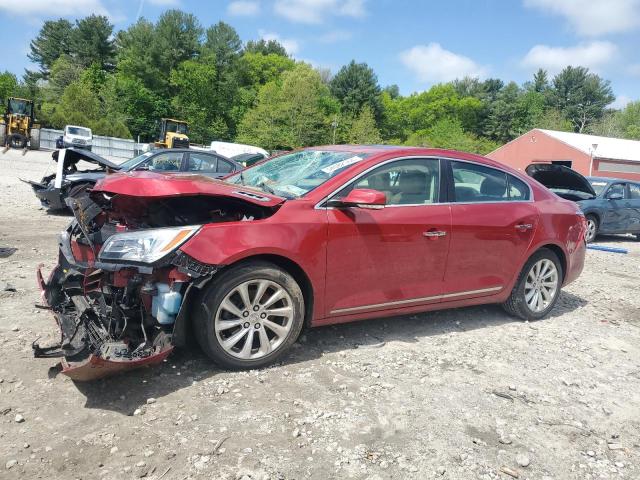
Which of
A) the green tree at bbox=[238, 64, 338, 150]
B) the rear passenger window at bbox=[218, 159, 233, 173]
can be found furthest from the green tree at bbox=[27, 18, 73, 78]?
the rear passenger window at bbox=[218, 159, 233, 173]

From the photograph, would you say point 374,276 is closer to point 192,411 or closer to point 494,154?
point 192,411

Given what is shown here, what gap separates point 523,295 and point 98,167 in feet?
26.3

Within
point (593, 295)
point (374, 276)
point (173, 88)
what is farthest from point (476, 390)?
point (173, 88)

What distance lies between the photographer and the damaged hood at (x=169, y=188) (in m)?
3.36

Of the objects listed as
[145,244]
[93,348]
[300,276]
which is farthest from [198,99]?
[93,348]

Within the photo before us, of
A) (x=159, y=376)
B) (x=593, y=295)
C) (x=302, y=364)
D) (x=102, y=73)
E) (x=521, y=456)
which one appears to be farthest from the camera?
(x=102, y=73)

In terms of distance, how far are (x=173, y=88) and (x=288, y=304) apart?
65.9 meters

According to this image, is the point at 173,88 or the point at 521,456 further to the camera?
the point at 173,88

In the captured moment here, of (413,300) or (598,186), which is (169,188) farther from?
(598,186)

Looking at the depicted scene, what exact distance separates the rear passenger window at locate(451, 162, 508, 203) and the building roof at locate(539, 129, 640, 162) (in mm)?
40942

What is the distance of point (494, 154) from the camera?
52688 millimetres

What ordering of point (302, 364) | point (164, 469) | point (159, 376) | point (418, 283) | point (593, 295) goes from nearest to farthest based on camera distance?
point (164, 469) < point (159, 376) < point (302, 364) < point (418, 283) < point (593, 295)

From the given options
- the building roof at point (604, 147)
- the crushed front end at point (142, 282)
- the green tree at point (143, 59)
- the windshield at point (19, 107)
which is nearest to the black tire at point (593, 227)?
the crushed front end at point (142, 282)

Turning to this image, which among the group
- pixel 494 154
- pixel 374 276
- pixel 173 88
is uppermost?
pixel 173 88
